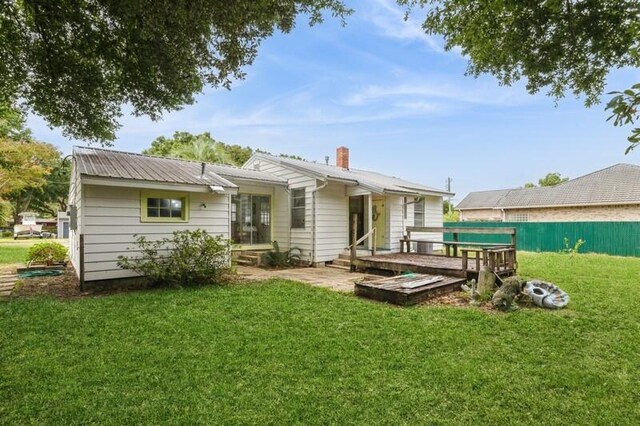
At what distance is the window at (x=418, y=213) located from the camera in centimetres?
1431

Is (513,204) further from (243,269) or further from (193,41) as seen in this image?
(193,41)

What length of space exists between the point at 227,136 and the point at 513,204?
2434 cm

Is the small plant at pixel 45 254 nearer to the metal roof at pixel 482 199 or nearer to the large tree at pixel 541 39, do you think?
the large tree at pixel 541 39

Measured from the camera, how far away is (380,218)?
1273 cm

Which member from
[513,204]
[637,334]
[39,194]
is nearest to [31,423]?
[637,334]

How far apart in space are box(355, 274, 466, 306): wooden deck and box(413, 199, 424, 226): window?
6.88 meters

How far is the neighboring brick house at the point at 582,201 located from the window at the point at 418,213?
13.9 metres

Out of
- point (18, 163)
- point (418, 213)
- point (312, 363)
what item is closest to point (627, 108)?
point (312, 363)

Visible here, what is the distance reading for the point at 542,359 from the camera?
380 cm

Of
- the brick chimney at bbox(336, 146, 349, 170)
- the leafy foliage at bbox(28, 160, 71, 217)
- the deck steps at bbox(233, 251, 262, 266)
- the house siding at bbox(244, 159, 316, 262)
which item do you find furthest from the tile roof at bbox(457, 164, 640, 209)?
the leafy foliage at bbox(28, 160, 71, 217)

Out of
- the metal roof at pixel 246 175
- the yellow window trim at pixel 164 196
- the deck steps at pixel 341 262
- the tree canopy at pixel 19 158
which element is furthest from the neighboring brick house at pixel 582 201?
the tree canopy at pixel 19 158

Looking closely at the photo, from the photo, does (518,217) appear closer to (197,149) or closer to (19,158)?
(197,149)

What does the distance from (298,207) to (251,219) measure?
184 cm

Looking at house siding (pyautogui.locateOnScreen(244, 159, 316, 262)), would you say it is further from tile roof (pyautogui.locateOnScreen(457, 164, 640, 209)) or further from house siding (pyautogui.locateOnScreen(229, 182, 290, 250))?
tile roof (pyautogui.locateOnScreen(457, 164, 640, 209))
